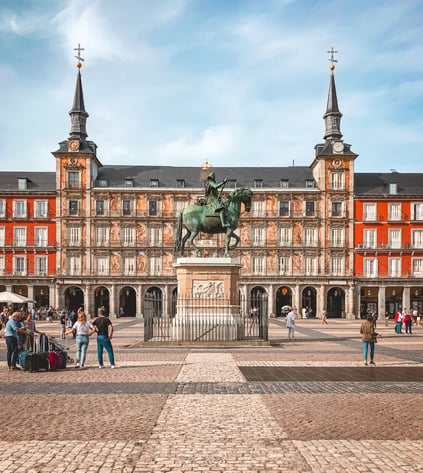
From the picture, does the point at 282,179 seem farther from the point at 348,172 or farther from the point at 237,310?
the point at 237,310

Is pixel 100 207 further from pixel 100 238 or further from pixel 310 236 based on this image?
pixel 310 236

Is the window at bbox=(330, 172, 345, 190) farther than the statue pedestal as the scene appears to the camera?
Yes

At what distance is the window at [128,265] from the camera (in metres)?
63.3

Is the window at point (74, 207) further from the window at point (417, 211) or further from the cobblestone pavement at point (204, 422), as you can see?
the cobblestone pavement at point (204, 422)

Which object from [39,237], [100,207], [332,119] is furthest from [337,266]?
[39,237]

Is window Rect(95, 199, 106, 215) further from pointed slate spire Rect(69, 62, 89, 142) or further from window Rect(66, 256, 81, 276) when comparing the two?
pointed slate spire Rect(69, 62, 89, 142)

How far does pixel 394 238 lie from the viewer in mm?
63750

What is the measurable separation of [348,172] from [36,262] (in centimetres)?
3624

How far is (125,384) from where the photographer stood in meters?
12.0

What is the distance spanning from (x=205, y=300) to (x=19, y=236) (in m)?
46.5

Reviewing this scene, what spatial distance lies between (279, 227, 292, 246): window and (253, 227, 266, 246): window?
1911mm

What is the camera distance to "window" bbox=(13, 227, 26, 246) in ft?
208

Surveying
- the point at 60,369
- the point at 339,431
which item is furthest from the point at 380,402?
the point at 60,369

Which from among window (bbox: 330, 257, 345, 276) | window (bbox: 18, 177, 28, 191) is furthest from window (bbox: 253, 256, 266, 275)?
window (bbox: 18, 177, 28, 191)
